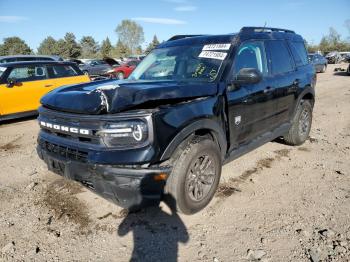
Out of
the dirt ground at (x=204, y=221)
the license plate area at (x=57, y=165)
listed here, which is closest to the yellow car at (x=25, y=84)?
the dirt ground at (x=204, y=221)

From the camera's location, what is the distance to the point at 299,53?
217 inches

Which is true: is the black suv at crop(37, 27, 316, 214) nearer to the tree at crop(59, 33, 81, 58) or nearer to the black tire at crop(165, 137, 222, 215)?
the black tire at crop(165, 137, 222, 215)

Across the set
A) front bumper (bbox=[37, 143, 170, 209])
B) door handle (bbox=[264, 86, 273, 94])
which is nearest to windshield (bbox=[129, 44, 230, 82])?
door handle (bbox=[264, 86, 273, 94])

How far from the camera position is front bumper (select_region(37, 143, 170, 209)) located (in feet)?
9.28

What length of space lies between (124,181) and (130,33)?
10805cm

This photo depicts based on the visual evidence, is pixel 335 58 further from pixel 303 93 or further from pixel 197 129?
pixel 197 129

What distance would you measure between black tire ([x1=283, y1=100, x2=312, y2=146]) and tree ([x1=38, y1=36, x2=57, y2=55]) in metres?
79.3

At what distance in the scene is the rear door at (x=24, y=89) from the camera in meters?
7.98

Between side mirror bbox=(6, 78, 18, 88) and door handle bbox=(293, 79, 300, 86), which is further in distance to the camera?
side mirror bbox=(6, 78, 18, 88)

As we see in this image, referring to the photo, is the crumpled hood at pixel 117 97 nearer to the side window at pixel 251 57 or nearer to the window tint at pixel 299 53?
the side window at pixel 251 57

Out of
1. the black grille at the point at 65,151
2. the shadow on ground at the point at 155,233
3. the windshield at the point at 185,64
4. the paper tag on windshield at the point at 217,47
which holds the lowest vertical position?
the shadow on ground at the point at 155,233

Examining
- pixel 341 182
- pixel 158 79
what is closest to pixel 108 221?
pixel 158 79

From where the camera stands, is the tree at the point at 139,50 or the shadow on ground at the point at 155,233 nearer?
the shadow on ground at the point at 155,233

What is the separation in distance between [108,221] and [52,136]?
108 cm
